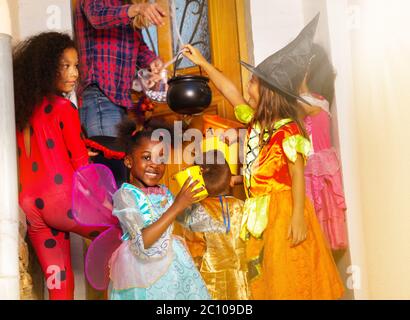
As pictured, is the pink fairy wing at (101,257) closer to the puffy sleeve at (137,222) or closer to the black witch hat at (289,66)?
the puffy sleeve at (137,222)

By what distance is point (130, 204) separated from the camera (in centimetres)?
301

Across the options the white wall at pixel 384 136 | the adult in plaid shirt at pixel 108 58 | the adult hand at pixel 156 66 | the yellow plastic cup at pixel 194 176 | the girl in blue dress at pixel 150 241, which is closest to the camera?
the girl in blue dress at pixel 150 241

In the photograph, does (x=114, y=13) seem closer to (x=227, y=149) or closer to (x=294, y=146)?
(x=227, y=149)

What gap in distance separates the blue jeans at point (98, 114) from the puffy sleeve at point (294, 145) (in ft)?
2.29

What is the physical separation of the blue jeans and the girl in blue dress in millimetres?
207

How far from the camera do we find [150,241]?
2.94m

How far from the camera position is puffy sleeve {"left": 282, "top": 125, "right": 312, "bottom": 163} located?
3080mm

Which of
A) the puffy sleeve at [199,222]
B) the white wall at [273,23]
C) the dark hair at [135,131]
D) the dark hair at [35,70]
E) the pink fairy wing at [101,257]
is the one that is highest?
the white wall at [273,23]

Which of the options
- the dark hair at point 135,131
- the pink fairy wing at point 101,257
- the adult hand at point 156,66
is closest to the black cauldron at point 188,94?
the dark hair at point 135,131

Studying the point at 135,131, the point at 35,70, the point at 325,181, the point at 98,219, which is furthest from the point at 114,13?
the point at 325,181

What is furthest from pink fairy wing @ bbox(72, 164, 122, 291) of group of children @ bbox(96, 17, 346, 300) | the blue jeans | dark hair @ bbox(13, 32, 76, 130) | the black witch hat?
the black witch hat

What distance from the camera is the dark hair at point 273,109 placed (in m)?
3.18

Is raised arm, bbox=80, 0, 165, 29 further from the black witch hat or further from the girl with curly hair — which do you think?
the black witch hat

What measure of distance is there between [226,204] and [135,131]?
475mm
